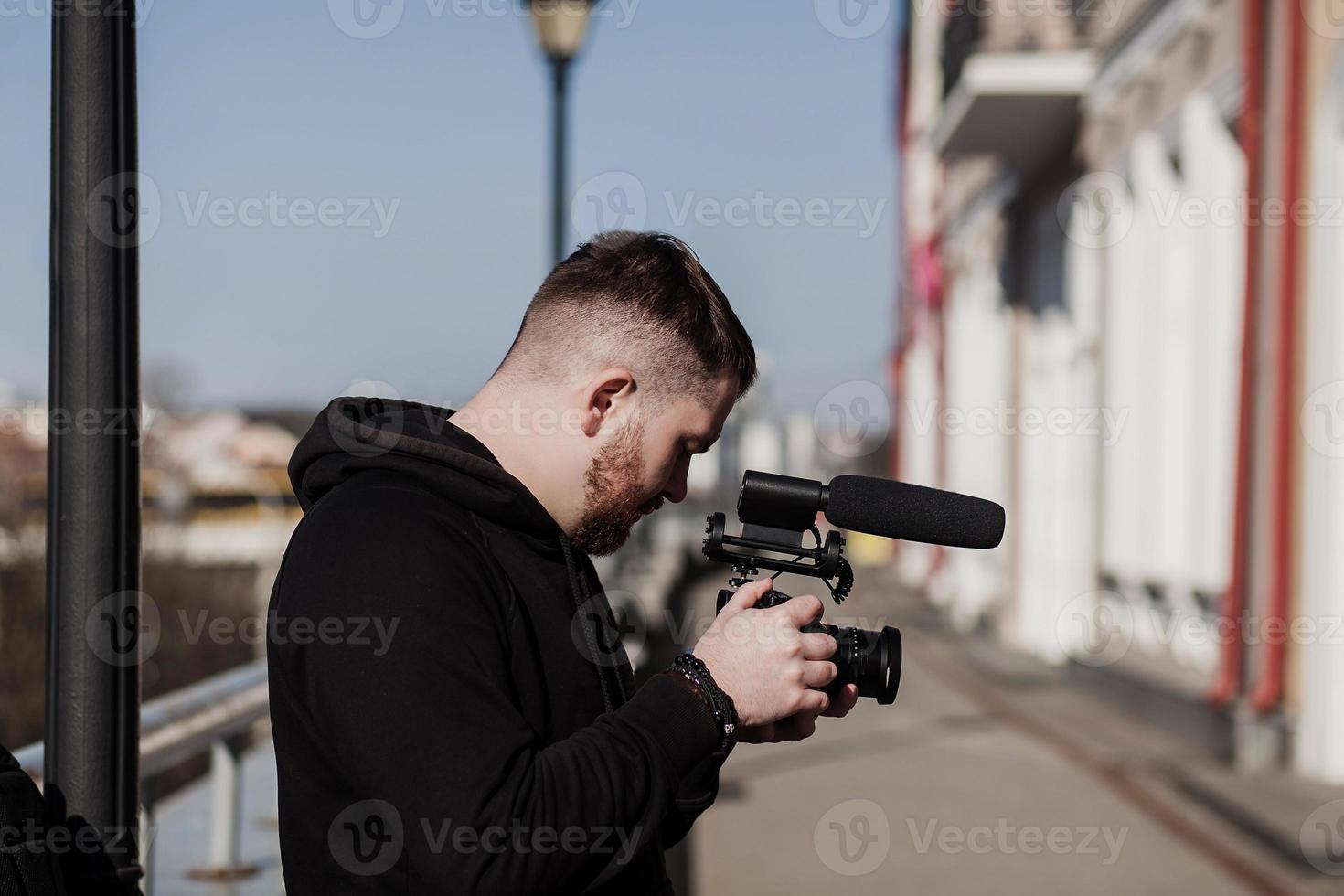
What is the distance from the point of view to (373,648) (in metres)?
1.67

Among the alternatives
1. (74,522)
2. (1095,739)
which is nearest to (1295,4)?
(1095,739)

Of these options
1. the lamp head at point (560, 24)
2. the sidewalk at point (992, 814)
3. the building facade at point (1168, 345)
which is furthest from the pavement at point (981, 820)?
the lamp head at point (560, 24)

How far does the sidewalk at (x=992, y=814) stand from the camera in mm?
6676

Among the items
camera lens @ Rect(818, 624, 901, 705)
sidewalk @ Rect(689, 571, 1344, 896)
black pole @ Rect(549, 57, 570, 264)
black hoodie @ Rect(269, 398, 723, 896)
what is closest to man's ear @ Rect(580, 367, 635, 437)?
black hoodie @ Rect(269, 398, 723, 896)

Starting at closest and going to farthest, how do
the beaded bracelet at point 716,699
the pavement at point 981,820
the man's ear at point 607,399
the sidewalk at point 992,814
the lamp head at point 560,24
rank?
the beaded bracelet at point 716,699 → the man's ear at point 607,399 → the pavement at point 981,820 → the sidewalk at point 992,814 → the lamp head at point 560,24

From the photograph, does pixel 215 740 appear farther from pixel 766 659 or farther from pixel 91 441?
pixel 766 659

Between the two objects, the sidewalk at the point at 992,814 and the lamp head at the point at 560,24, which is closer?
the sidewalk at the point at 992,814

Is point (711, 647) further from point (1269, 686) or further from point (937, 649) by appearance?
point (937, 649)

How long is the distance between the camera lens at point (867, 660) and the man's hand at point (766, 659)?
0.10 metres

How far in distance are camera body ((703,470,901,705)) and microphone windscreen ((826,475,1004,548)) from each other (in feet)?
0.12

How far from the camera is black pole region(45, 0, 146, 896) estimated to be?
2.42 meters


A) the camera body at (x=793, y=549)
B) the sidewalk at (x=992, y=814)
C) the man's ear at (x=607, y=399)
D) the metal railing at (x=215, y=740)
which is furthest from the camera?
the sidewalk at (x=992, y=814)

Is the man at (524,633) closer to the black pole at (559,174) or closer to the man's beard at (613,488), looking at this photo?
the man's beard at (613,488)

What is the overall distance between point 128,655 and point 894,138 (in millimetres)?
35229
